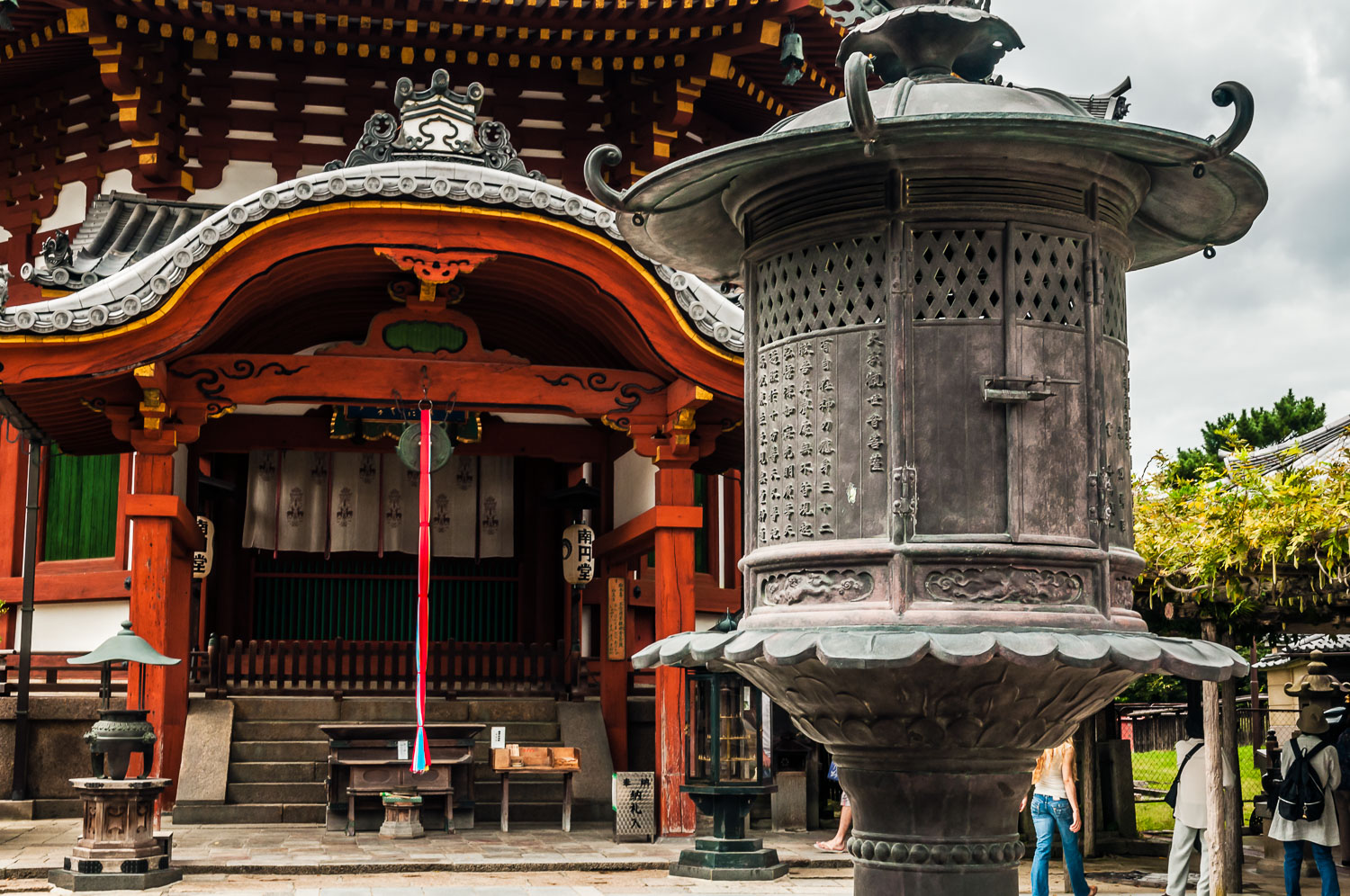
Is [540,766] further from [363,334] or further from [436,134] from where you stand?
[436,134]

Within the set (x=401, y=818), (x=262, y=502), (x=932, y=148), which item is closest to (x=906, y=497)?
(x=932, y=148)

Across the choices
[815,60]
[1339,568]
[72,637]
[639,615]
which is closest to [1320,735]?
[1339,568]

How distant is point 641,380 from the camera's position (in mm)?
12609

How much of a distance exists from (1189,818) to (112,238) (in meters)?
10.6

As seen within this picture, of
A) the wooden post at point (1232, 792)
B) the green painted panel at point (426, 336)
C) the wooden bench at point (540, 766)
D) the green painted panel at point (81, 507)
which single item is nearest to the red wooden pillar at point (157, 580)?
the green painted panel at point (426, 336)

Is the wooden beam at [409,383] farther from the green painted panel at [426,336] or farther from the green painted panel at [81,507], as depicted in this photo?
the green painted panel at [81,507]

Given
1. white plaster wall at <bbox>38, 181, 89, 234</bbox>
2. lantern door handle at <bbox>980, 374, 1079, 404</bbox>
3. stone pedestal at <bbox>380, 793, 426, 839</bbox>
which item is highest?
white plaster wall at <bbox>38, 181, 89, 234</bbox>

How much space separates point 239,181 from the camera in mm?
15672

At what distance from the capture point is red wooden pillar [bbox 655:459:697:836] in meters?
12.0

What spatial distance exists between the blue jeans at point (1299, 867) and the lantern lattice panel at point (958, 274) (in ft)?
23.6

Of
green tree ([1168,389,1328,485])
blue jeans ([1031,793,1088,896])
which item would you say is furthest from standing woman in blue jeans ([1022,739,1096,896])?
green tree ([1168,389,1328,485])

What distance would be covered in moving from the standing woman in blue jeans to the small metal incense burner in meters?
6.24

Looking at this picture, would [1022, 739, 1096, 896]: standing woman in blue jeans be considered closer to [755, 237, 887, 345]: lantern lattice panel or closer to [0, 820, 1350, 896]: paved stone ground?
[0, 820, 1350, 896]: paved stone ground

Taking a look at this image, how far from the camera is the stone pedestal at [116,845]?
31.8ft
